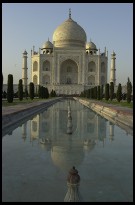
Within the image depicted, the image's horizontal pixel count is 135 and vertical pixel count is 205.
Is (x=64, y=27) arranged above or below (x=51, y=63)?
above

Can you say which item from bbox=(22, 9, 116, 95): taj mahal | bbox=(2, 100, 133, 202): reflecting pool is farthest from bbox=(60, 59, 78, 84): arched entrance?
bbox=(2, 100, 133, 202): reflecting pool

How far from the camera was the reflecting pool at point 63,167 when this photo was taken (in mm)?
2436

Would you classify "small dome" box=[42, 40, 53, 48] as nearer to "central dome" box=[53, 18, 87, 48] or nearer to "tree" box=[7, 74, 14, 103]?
"central dome" box=[53, 18, 87, 48]

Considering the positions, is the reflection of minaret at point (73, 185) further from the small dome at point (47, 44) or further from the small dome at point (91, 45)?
the small dome at point (91, 45)

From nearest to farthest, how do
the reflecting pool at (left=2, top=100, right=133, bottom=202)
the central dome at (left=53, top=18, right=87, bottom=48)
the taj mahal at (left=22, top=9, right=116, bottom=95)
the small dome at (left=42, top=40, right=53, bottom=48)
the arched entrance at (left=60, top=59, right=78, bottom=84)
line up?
1. the reflecting pool at (left=2, top=100, right=133, bottom=202)
2. the taj mahal at (left=22, top=9, right=116, bottom=95)
3. the central dome at (left=53, top=18, right=87, bottom=48)
4. the arched entrance at (left=60, top=59, right=78, bottom=84)
5. the small dome at (left=42, top=40, right=53, bottom=48)

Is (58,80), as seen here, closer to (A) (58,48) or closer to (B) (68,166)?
(A) (58,48)

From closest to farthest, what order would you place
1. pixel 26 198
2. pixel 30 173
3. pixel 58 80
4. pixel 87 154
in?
pixel 26 198, pixel 30 173, pixel 87 154, pixel 58 80

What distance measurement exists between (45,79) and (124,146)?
37.3 m

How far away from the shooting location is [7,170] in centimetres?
311

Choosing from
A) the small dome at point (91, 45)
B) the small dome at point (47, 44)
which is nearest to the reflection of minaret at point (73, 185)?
the small dome at point (47, 44)

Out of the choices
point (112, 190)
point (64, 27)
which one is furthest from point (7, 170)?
point (64, 27)

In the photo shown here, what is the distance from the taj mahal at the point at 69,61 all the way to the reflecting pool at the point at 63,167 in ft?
112

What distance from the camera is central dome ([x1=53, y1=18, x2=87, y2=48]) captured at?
137 ft

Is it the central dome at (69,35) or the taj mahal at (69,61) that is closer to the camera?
the taj mahal at (69,61)
